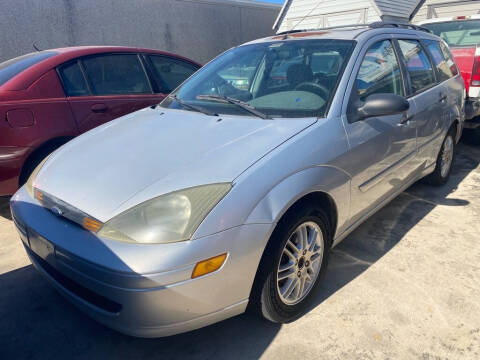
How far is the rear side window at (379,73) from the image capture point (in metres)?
2.68

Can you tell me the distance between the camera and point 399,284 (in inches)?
101

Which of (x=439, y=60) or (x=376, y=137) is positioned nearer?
(x=376, y=137)

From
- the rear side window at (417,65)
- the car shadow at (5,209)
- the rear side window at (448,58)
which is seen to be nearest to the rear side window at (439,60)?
the rear side window at (448,58)

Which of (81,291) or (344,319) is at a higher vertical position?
(81,291)

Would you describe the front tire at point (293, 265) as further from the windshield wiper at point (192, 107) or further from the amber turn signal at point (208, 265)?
the windshield wiper at point (192, 107)

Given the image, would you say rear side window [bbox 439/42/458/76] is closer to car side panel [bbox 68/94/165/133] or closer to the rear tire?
the rear tire

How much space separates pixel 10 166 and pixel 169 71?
2.10m

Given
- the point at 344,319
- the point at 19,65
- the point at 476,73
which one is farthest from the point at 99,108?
the point at 476,73

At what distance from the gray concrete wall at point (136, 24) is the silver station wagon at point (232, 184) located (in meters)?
7.53

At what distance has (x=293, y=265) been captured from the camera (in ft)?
7.09

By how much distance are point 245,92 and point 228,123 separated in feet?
1.75

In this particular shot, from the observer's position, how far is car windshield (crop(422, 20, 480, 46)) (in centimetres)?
654

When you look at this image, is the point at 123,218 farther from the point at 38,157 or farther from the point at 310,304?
the point at 38,157

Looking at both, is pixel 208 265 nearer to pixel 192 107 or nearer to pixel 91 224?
pixel 91 224
